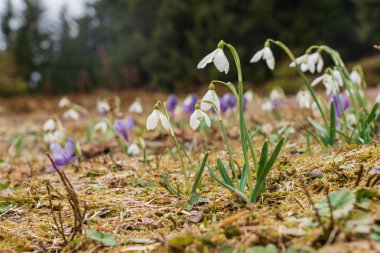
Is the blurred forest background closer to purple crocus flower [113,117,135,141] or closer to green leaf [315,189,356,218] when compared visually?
purple crocus flower [113,117,135,141]

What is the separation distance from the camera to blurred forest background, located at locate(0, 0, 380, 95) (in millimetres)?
14359

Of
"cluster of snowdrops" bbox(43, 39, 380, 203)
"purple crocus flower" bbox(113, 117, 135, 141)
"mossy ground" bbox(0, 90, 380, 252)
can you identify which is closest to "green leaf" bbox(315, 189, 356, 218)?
"mossy ground" bbox(0, 90, 380, 252)

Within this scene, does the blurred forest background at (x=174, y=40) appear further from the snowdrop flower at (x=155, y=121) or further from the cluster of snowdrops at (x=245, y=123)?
the snowdrop flower at (x=155, y=121)

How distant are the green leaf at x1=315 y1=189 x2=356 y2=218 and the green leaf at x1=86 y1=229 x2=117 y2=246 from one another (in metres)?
0.67

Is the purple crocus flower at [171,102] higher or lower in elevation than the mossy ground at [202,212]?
higher

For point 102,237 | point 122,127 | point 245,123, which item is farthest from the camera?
point 122,127

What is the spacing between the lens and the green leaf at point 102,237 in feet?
4.46

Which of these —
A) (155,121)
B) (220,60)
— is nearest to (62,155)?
(155,121)

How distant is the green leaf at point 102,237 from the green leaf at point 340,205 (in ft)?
2.21

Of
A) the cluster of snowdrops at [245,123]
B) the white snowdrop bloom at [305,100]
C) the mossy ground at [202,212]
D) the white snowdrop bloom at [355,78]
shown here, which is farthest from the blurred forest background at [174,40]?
the mossy ground at [202,212]

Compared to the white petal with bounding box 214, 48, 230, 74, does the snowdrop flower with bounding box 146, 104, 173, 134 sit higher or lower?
lower

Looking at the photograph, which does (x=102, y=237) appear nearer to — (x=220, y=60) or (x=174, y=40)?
(x=220, y=60)

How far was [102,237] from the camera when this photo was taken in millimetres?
1386

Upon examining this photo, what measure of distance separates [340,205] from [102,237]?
0.77m
